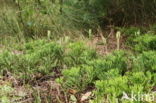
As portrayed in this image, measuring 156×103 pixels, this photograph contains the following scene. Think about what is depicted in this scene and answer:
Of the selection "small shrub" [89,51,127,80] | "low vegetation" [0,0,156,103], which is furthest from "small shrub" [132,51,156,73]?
"small shrub" [89,51,127,80]

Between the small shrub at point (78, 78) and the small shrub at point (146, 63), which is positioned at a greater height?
the small shrub at point (146, 63)

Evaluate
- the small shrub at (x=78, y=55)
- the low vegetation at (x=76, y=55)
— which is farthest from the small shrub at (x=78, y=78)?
the small shrub at (x=78, y=55)

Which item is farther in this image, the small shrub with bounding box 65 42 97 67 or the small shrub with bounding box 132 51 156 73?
the small shrub with bounding box 65 42 97 67

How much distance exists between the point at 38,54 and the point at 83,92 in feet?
1.98

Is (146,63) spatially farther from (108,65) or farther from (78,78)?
(78,78)

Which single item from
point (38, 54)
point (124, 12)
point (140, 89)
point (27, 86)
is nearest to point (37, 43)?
point (38, 54)

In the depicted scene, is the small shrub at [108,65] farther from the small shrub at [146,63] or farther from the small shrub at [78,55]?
the small shrub at [78,55]

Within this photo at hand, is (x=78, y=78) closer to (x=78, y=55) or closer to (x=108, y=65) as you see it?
(x=108, y=65)

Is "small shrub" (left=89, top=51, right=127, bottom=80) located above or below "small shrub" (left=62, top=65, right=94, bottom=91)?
above

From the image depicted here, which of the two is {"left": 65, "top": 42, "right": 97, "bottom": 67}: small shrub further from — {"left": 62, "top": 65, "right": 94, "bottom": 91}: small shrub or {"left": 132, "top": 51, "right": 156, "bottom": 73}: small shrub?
{"left": 132, "top": 51, "right": 156, "bottom": 73}: small shrub

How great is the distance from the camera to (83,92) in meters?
2.33

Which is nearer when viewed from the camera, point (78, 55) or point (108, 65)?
point (108, 65)

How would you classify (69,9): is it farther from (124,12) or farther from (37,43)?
(37,43)

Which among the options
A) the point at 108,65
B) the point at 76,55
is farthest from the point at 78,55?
the point at 108,65
